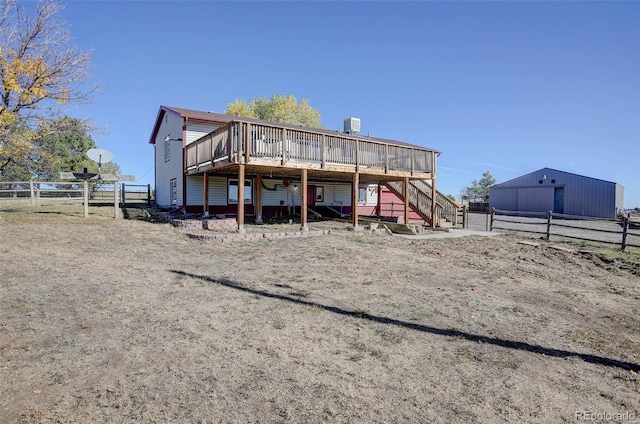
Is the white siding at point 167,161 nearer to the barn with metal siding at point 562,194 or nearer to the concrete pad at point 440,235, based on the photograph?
the concrete pad at point 440,235

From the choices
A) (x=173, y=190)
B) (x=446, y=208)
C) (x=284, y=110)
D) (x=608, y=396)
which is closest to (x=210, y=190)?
(x=173, y=190)

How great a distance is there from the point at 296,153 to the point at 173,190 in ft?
31.6

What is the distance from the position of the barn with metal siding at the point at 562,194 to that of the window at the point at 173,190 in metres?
30.8

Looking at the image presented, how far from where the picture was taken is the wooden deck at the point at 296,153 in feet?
35.7

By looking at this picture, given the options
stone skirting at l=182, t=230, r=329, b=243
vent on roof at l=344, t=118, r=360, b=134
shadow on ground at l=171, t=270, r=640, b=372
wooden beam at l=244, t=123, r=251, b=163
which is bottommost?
shadow on ground at l=171, t=270, r=640, b=372

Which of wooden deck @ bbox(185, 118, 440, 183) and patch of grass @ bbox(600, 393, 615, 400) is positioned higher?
wooden deck @ bbox(185, 118, 440, 183)

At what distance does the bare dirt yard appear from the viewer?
2584mm

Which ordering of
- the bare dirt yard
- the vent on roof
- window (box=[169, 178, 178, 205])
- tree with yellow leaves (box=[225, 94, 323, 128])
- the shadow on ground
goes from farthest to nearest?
tree with yellow leaves (box=[225, 94, 323, 128])
the vent on roof
window (box=[169, 178, 178, 205])
the shadow on ground
the bare dirt yard

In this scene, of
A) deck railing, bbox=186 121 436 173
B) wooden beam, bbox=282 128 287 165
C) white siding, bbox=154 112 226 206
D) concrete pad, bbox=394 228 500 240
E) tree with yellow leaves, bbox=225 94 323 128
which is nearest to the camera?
deck railing, bbox=186 121 436 173

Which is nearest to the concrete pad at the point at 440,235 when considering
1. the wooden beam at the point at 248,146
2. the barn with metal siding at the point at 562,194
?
the wooden beam at the point at 248,146

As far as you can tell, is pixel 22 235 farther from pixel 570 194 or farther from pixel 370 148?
pixel 570 194

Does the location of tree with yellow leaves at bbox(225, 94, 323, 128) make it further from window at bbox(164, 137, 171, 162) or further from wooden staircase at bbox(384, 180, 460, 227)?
wooden staircase at bbox(384, 180, 460, 227)

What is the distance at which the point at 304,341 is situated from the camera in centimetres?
372

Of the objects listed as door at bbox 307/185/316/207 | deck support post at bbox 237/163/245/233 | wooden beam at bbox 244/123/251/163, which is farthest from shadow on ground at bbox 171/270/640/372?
door at bbox 307/185/316/207
